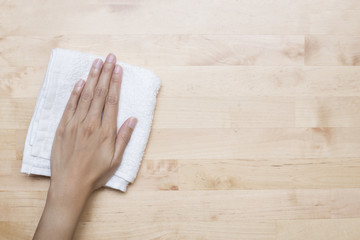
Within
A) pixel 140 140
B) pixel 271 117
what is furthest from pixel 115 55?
pixel 271 117

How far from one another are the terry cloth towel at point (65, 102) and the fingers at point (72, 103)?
0.05ft

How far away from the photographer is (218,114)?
2.62 feet

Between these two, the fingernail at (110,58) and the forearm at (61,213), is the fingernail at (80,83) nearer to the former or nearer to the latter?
the fingernail at (110,58)

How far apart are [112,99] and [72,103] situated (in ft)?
0.32

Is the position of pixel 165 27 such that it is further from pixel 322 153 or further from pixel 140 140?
pixel 322 153

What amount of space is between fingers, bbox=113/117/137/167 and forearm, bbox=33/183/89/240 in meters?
0.11

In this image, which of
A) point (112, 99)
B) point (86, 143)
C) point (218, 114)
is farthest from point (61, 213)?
point (218, 114)

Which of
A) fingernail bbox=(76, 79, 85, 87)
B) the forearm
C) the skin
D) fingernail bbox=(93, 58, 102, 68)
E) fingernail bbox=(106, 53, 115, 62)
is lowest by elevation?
the forearm

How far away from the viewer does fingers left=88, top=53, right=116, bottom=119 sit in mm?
760

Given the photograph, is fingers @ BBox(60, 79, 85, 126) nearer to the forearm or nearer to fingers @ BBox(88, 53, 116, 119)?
fingers @ BBox(88, 53, 116, 119)

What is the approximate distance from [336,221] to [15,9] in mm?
993

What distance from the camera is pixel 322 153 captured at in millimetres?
814

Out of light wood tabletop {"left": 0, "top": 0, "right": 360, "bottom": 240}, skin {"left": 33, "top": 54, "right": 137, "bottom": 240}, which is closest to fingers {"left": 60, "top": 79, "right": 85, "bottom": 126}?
skin {"left": 33, "top": 54, "right": 137, "bottom": 240}

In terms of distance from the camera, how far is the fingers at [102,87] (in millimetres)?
760
